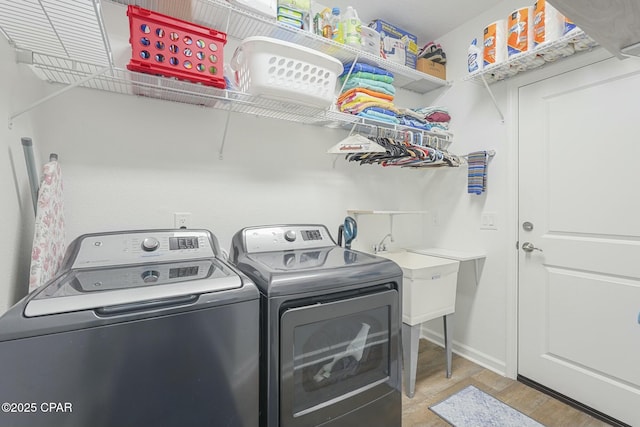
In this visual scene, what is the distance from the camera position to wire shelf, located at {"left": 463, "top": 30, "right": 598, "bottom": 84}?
5.21ft

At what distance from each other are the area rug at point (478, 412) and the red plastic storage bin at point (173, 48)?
2.24 meters

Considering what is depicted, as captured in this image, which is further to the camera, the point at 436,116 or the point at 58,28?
the point at 436,116

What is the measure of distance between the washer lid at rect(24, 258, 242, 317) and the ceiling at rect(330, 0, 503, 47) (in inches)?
83.3

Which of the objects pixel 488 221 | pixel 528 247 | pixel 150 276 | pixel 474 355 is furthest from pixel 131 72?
pixel 474 355

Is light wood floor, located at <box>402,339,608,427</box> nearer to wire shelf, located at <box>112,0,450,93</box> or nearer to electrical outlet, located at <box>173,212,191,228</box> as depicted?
electrical outlet, located at <box>173,212,191,228</box>

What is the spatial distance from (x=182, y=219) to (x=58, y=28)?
0.94 m

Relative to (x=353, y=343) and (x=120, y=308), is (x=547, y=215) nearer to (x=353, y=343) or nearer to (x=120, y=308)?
(x=353, y=343)

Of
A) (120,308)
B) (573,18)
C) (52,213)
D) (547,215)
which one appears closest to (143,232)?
(52,213)

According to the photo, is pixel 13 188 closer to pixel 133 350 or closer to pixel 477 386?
pixel 133 350

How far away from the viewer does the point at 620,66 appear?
1.62 metres

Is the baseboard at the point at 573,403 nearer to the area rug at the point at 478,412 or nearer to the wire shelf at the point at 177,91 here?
the area rug at the point at 478,412

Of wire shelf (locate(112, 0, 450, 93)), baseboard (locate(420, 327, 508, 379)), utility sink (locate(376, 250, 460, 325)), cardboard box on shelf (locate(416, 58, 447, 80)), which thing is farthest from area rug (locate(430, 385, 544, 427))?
cardboard box on shelf (locate(416, 58, 447, 80))

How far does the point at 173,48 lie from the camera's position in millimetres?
1249

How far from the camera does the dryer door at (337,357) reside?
1.08 m
